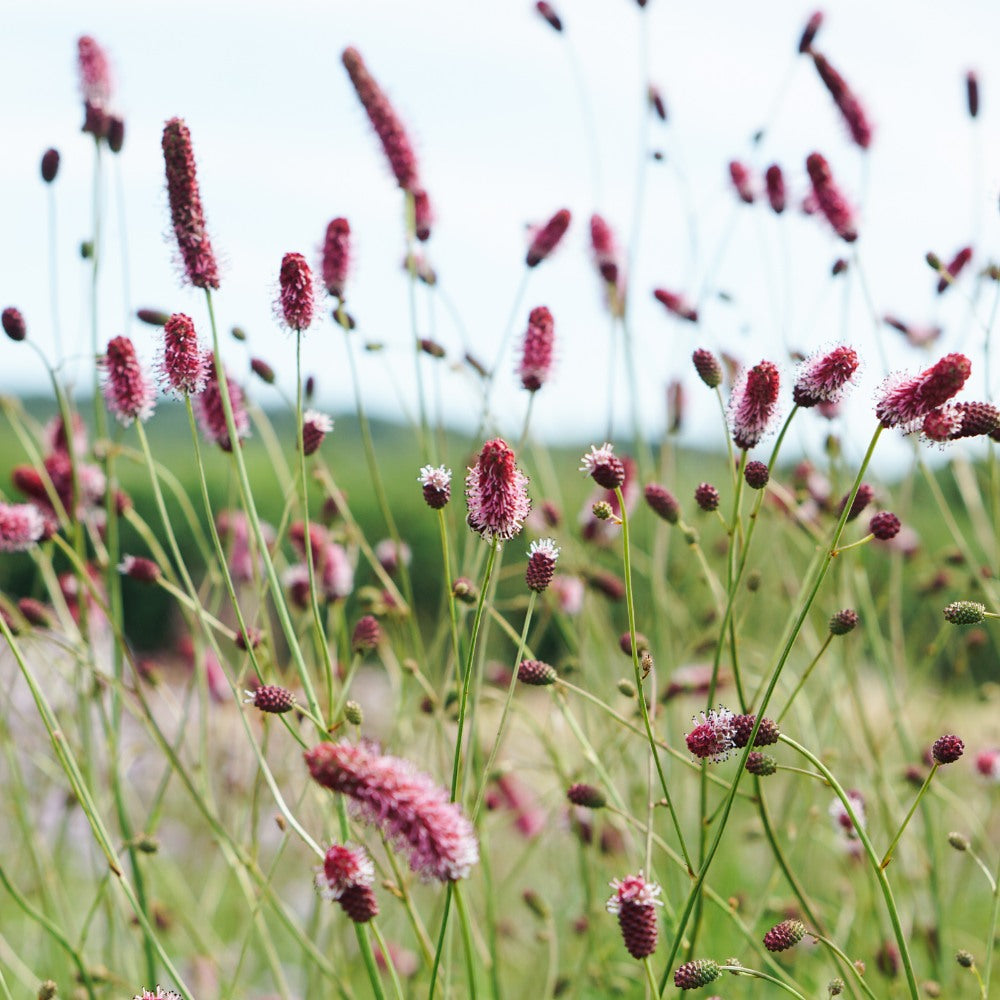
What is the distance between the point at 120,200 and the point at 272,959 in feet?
4.25

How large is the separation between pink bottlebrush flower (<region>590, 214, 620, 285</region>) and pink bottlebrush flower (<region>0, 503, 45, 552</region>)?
1.18m

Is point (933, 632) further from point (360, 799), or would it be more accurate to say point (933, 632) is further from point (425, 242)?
point (360, 799)

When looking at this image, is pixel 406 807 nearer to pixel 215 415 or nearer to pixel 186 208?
pixel 186 208

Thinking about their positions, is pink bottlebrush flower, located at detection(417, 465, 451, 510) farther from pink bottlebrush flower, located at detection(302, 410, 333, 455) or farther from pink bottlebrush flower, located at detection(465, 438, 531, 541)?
pink bottlebrush flower, located at detection(302, 410, 333, 455)

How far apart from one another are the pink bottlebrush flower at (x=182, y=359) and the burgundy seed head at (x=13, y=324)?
1.89ft

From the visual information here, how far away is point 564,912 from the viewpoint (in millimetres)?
2463

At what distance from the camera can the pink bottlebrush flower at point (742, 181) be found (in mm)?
2424

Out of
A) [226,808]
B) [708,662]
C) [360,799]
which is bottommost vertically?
[226,808]

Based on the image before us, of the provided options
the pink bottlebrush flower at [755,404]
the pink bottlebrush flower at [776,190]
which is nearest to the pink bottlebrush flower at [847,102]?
the pink bottlebrush flower at [776,190]

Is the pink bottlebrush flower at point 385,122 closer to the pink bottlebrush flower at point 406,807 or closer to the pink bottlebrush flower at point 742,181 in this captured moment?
the pink bottlebrush flower at point 742,181

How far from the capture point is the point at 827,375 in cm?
119

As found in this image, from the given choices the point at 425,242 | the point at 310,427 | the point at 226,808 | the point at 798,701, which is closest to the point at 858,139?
the point at 425,242

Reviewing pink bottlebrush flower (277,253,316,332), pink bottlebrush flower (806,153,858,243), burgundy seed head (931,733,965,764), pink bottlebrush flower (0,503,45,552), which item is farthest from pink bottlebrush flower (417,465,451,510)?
pink bottlebrush flower (806,153,858,243)

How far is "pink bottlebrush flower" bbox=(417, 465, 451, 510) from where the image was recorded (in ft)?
3.91
